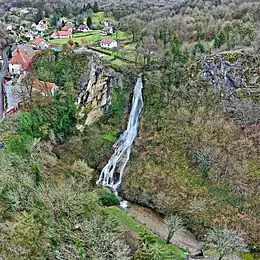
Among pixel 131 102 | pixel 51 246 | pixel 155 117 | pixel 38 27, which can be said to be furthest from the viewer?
pixel 38 27

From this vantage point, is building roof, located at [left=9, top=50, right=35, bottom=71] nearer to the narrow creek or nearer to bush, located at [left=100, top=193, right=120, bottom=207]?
the narrow creek

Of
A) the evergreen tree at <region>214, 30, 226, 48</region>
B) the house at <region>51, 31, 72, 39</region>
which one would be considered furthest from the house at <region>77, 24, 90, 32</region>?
the evergreen tree at <region>214, 30, 226, 48</region>

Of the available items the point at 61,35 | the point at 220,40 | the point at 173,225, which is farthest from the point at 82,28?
the point at 173,225

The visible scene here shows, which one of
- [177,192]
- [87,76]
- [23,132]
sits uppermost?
[87,76]

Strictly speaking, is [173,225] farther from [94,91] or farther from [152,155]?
[94,91]

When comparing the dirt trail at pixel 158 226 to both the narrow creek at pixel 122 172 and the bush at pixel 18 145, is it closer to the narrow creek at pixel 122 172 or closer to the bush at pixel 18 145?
the narrow creek at pixel 122 172

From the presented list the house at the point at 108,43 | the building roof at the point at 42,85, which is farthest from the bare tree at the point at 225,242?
the house at the point at 108,43

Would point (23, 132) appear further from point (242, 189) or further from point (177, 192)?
point (242, 189)

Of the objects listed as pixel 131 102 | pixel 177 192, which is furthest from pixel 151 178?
pixel 131 102
